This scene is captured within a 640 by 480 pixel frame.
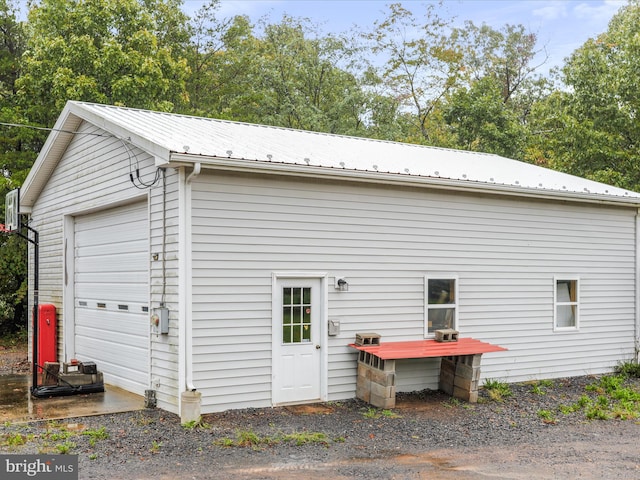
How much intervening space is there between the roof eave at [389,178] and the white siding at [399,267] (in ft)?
0.80

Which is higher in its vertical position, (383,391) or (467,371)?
(467,371)

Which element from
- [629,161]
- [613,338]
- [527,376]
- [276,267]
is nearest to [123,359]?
[276,267]

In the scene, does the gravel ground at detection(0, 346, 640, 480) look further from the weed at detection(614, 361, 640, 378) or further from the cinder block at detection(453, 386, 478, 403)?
the weed at detection(614, 361, 640, 378)

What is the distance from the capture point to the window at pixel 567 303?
38.0 ft

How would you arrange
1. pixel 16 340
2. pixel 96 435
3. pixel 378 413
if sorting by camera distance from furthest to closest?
pixel 16 340, pixel 378 413, pixel 96 435

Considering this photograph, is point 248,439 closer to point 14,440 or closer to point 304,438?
point 304,438

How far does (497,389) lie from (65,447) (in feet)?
20.2

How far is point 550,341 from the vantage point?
11.4 m

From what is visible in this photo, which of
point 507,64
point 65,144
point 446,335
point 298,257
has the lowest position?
point 446,335

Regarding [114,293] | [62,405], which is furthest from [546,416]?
[114,293]

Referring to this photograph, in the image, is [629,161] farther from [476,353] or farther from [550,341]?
[476,353]

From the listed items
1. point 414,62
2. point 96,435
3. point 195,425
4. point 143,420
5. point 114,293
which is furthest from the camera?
point 414,62

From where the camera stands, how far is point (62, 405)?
8.75 metres

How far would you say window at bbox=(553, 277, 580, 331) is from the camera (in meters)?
11.6
